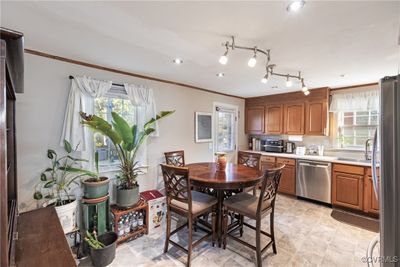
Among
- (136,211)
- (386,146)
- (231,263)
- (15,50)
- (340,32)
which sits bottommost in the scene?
(231,263)

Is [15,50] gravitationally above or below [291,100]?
below

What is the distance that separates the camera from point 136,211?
2609 millimetres

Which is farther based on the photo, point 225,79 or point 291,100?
point 291,100

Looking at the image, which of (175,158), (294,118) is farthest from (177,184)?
(294,118)

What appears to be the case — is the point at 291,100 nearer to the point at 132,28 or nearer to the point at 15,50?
the point at 132,28

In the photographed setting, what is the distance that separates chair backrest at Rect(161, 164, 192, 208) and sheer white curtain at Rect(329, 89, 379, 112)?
3553mm

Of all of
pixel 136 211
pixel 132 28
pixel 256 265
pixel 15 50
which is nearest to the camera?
pixel 15 50

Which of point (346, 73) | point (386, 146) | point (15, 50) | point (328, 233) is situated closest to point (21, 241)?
point (15, 50)

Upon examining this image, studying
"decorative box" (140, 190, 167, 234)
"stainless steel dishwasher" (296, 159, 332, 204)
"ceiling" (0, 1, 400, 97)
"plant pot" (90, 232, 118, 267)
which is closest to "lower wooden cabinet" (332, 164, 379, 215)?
"stainless steel dishwasher" (296, 159, 332, 204)

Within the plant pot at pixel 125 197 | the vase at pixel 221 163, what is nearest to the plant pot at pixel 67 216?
the plant pot at pixel 125 197

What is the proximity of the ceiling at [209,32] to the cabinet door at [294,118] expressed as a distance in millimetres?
1490

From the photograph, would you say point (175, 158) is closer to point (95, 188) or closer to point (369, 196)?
point (95, 188)

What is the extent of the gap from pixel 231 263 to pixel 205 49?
2.39 meters

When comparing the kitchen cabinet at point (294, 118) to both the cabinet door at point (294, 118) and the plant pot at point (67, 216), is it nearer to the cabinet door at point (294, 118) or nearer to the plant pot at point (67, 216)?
the cabinet door at point (294, 118)
